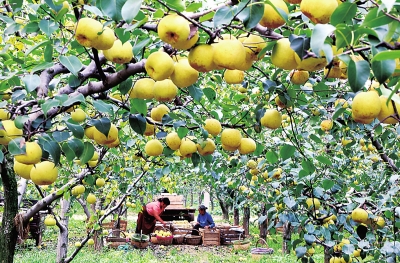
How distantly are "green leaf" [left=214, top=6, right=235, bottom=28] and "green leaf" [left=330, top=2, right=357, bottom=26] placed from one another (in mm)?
247

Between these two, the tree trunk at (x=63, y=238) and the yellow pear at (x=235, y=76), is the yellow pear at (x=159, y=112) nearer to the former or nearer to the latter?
the yellow pear at (x=235, y=76)

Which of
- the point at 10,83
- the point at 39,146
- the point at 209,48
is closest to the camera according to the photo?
the point at 209,48

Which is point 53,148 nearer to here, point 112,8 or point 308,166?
point 112,8

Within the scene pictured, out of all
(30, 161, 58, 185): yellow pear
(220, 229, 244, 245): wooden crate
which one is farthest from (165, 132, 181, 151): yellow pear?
(220, 229, 244, 245): wooden crate

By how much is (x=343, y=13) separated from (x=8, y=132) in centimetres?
114

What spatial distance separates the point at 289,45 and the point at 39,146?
3.04 ft

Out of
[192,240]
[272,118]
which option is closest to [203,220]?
[192,240]

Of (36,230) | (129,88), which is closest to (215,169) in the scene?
(129,88)

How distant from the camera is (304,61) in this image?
0.94 m

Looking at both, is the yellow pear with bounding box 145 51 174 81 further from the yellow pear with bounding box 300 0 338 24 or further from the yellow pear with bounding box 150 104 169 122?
the yellow pear with bounding box 150 104 169 122

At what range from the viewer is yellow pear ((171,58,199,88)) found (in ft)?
3.59

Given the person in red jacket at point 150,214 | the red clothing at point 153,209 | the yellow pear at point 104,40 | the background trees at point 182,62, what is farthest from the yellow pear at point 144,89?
the red clothing at point 153,209

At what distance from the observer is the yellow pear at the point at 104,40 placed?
1066 millimetres

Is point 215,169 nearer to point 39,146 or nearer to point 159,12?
point 39,146
